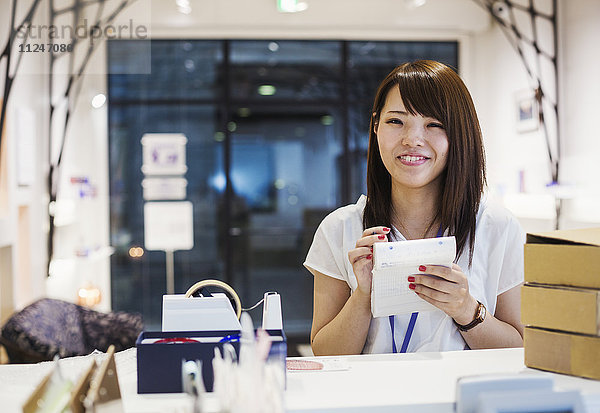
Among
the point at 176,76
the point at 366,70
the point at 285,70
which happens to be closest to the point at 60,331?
the point at 176,76

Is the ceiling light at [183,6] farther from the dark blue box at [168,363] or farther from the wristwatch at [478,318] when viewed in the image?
the dark blue box at [168,363]

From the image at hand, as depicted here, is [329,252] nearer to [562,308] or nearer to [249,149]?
[562,308]

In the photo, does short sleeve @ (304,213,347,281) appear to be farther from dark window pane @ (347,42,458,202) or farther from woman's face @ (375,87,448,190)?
dark window pane @ (347,42,458,202)

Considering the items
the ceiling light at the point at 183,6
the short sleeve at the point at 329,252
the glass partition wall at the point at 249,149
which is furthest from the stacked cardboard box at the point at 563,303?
the glass partition wall at the point at 249,149

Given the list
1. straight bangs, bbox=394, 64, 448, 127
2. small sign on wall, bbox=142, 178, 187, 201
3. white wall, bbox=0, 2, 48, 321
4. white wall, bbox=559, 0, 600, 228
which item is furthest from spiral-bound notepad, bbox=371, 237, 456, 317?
small sign on wall, bbox=142, 178, 187, 201

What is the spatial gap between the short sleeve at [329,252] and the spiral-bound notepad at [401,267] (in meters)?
0.21

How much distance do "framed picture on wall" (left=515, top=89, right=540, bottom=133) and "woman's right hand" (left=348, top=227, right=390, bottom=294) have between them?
401 centimetres

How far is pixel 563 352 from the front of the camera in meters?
1.18

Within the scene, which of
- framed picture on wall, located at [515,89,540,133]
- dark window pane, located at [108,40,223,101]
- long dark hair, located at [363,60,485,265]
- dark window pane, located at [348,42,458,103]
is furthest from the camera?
dark window pane, located at [348,42,458,103]

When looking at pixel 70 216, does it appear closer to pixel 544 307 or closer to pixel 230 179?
pixel 230 179

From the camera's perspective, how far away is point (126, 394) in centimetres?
113

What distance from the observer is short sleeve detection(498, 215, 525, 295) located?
1616 millimetres

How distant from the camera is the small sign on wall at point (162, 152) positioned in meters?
5.95

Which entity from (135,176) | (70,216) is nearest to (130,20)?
(70,216)
